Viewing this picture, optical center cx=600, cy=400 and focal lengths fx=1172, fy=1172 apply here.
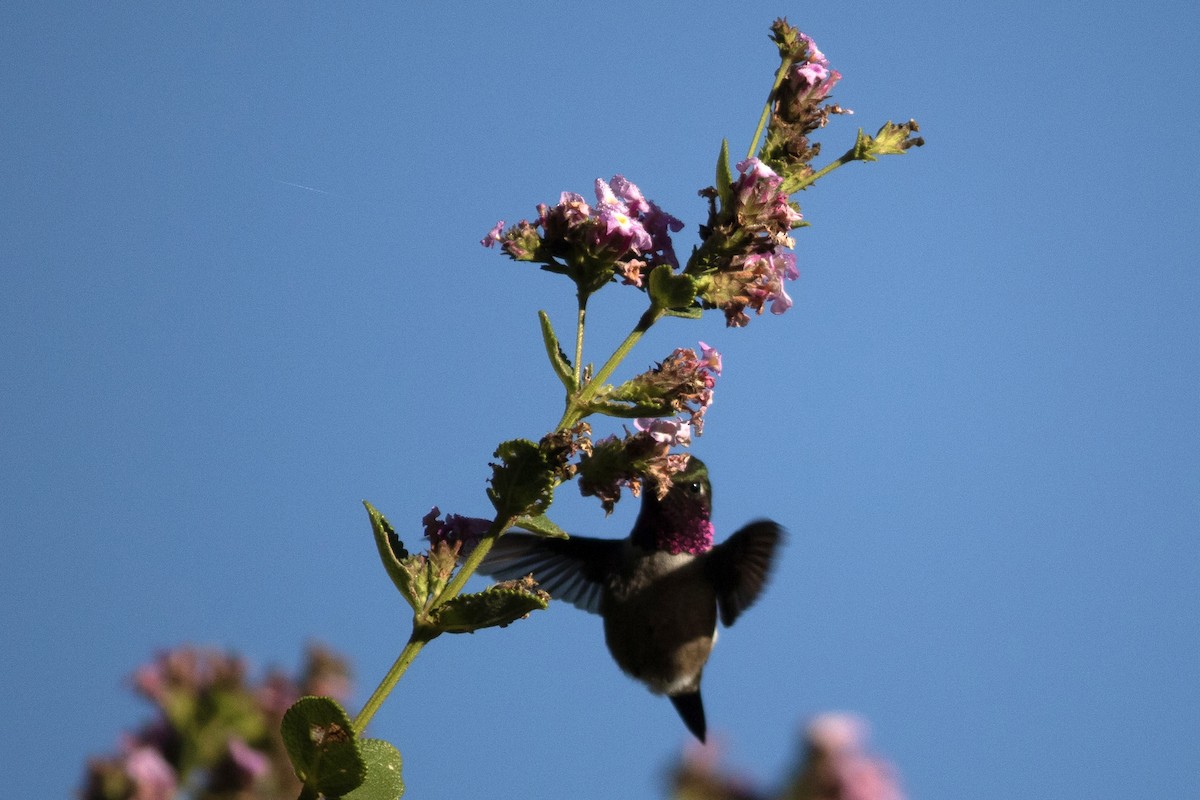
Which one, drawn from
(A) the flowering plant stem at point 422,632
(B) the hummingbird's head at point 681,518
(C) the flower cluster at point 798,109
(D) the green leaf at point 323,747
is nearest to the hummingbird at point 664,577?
(B) the hummingbird's head at point 681,518

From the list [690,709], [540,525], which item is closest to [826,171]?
[540,525]

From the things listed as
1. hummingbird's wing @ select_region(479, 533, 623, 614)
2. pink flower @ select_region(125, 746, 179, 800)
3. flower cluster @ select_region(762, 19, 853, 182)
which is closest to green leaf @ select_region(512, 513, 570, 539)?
flower cluster @ select_region(762, 19, 853, 182)

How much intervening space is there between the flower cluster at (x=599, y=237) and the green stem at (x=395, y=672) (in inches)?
39.0

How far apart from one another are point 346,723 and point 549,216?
1.38 meters

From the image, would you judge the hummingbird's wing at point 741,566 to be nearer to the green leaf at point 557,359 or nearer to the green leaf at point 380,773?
the green leaf at point 557,359

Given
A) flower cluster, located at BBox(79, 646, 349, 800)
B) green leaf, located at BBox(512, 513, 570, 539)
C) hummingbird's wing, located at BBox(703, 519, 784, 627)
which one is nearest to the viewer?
green leaf, located at BBox(512, 513, 570, 539)

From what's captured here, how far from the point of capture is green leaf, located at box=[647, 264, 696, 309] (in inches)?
104

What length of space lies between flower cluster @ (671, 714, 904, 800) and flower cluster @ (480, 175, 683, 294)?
1.45 meters

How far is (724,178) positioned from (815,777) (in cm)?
179

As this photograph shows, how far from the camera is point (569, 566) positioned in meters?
4.42

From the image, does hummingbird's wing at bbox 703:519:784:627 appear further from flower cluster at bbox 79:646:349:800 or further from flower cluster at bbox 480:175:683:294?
flower cluster at bbox 79:646:349:800

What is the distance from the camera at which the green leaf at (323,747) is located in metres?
2.12

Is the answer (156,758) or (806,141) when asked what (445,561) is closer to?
(806,141)

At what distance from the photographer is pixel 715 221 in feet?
9.39
